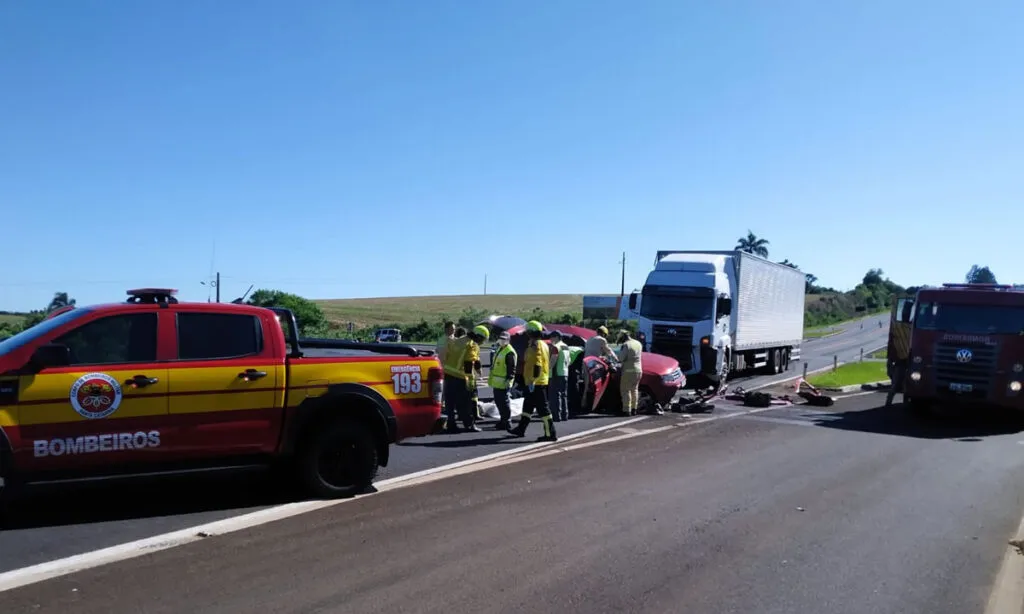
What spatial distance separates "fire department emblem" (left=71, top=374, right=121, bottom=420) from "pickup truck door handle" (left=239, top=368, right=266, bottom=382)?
3.28ft

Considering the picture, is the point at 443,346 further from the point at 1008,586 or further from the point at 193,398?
the point at 1008,586

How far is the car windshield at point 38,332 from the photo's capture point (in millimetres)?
6539

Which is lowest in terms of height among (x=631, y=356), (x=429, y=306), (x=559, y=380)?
(x=429, y=306)

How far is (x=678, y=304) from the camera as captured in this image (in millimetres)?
22219

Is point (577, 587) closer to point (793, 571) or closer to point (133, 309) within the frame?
point (793, 571)

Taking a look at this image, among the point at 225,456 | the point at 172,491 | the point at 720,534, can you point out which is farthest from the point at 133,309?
the point at 720,534

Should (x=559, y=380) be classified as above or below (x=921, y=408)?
above

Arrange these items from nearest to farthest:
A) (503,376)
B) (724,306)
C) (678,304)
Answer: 1. (503,376)
2. (678,304)
3. (724,306)

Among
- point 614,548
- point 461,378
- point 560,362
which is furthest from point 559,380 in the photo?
point 614,548

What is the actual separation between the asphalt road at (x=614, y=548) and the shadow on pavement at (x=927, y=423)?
12.1ft

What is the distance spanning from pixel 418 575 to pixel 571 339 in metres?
11.9

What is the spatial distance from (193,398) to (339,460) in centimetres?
155

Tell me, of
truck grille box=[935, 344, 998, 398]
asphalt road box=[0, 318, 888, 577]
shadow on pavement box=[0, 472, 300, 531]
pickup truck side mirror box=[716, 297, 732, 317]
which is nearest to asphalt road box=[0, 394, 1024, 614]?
asphalt road box=[0, 318, 888, 577]

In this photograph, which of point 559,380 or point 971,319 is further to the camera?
point 971,319
